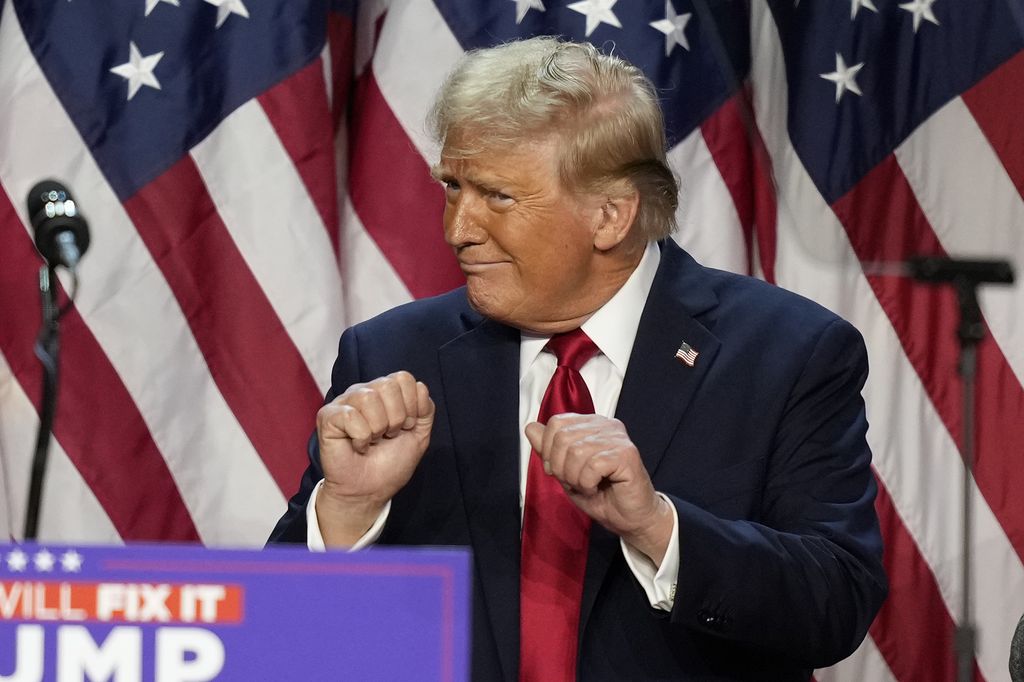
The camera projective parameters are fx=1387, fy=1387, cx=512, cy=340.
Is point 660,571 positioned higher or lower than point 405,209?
lower

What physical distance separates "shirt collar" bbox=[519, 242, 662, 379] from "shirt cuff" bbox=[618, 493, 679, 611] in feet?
1.11

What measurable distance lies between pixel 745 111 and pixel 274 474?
4.38 ft

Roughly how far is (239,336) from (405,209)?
46 centimetres

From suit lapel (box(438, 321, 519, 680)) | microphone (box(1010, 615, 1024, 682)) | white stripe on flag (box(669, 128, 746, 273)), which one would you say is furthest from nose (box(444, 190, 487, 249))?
white stripe on flag (box(669, 128, 746, 273))

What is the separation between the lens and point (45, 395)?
1.42 metres

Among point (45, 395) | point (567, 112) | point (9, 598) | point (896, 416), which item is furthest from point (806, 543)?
point (896, 416)

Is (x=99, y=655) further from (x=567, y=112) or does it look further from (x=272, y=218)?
(x=272, y=218)

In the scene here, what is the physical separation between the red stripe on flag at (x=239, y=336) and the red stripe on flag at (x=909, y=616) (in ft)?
4.31

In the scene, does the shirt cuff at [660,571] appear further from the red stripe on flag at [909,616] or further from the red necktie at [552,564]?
the red stripe on flag at [909,616]

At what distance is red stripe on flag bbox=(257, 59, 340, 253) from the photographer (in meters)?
3.02

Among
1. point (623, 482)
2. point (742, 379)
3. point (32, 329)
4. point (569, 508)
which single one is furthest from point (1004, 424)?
point (32, 329)

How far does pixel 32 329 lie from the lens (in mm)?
2920

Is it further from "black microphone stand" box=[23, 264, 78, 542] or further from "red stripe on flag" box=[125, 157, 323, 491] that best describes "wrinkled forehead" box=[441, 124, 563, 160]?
"red stripe on flag" box=[125, 157, 323, 491]

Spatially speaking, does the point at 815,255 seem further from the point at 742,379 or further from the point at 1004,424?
the point at 742,379
